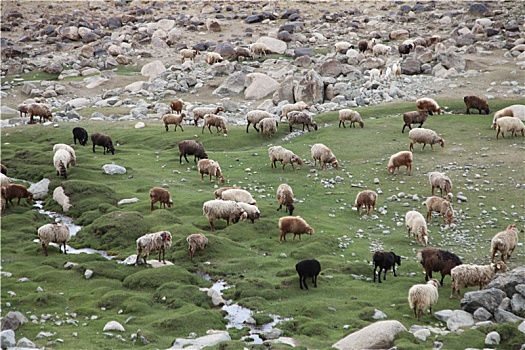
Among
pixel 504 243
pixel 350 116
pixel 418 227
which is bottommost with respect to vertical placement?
pixel 418 227

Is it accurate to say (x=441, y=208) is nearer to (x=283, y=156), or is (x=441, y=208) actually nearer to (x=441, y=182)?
(x=441, y=182)

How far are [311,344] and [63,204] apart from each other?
17.1 meters

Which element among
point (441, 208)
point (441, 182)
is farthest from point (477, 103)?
point (441, 208)

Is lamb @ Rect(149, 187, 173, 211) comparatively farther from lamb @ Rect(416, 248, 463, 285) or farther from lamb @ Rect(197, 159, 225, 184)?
lamb @ Rect(416, 248, 463, 285)

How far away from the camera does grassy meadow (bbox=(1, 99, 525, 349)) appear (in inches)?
750

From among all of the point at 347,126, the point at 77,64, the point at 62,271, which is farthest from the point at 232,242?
the point at 77,64

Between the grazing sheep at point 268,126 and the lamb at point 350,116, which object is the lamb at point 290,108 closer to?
the grazing sheep at point 268,126

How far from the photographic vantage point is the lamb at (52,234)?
2423 centimetres

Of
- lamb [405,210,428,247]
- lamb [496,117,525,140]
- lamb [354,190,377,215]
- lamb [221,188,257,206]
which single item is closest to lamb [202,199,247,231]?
lamb [221,188,257,206]

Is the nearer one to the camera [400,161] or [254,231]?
[254,231]

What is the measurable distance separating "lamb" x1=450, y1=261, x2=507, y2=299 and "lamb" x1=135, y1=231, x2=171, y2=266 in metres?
9.72

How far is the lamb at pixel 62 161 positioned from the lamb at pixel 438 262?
19494 millimetres

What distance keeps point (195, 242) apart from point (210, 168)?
9040 mm

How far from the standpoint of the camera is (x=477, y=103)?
4238cm
